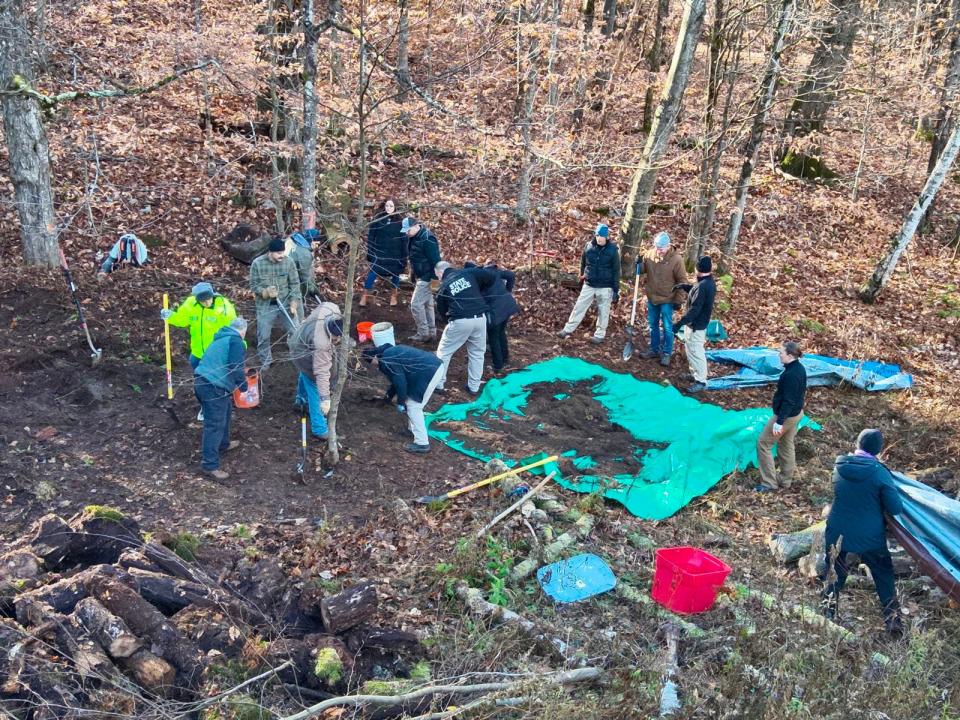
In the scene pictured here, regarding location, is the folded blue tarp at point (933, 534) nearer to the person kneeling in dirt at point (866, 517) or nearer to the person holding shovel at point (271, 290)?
the person kneeling in dirt at point (866, 517)

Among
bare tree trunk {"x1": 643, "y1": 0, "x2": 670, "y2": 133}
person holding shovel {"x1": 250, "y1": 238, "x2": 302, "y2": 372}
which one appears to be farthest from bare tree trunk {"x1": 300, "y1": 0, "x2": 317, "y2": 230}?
bare tree trunk {"x1": 643, "y1": 0, "x2": 670, "y2": 133}

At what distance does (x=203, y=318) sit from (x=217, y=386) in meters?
1.23

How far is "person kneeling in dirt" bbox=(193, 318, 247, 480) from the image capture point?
7.27 metres

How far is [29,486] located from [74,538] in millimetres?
1865

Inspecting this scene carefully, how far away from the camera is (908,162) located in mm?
17906

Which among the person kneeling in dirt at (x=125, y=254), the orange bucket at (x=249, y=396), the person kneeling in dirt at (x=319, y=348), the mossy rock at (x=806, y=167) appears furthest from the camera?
the mossy rock at (x=806, y=167)

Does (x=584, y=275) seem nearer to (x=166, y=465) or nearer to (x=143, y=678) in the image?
(x=166, y=465)

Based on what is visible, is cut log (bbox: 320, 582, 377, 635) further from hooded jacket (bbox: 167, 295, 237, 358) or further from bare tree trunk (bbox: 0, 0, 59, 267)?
bare tree trunk (bbox: 0, 0, 59, 267)

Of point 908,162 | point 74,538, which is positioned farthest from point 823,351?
point 74,538

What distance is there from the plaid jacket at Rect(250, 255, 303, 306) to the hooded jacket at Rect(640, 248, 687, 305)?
15.7ft

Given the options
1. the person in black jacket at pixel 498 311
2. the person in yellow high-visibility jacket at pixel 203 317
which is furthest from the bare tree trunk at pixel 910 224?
the person in yellow high-visibility jacket at pixel 203 317

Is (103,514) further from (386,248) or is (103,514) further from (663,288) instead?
(663,288)

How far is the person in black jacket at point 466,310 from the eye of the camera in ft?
29.7

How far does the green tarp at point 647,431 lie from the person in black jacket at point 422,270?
5.08 feet
